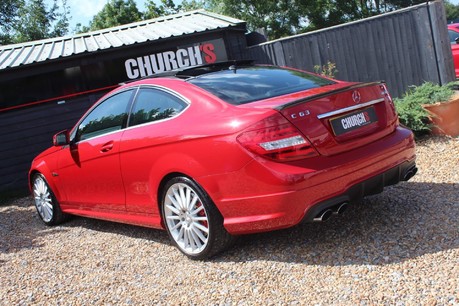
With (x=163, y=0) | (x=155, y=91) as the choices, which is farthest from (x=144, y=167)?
(x=163, y=0)

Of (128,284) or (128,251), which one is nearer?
(128,284)

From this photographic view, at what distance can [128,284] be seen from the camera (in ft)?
12.2

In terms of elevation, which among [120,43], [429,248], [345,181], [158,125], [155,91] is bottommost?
[429,248]

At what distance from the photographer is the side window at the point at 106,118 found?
457cm

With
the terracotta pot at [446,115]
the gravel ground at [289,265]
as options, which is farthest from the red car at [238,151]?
the terracotta pot at [446,115]

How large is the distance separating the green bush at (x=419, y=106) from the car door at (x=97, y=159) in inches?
146

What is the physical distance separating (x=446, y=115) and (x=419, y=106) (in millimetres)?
364

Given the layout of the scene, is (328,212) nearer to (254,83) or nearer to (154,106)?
(254,83)

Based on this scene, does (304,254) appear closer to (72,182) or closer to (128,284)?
(128,284)

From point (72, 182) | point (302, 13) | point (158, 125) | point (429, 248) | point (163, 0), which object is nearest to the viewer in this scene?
point (429, 248)

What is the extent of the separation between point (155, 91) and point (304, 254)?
1.91 m

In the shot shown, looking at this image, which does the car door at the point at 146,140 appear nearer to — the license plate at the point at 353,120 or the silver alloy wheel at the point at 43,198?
the license plate at the point at 353,120

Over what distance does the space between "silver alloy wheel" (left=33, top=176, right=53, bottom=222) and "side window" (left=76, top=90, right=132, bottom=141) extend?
1.20 metres

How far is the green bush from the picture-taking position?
20.6ft
